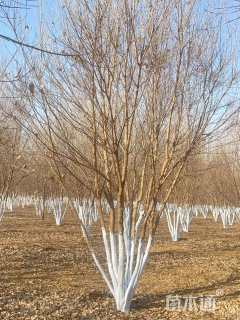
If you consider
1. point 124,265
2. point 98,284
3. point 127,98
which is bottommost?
point 98,284

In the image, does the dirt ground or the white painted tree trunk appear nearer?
the dirt ground

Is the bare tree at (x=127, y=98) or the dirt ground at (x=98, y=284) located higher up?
the bare tree at (x=127, y=98)

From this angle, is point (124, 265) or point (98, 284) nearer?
point (124, 265)

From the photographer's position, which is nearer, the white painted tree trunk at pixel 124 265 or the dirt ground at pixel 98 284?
the dirt ground at pixel 98 284

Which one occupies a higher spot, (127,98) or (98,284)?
(127,98)

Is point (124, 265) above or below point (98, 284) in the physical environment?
above

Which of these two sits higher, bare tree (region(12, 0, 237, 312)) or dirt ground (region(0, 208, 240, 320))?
bare tree (region(12, 0, 237, 312))

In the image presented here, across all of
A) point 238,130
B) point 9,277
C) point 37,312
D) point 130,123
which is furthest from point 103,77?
point 238,130

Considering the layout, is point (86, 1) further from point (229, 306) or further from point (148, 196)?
point (229, 306)

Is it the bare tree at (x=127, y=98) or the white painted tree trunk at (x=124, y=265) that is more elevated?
the bare tree at (x=127, y=98)

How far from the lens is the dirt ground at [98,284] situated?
532cm

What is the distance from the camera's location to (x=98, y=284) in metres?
7.16

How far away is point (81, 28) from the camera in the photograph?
5.22m

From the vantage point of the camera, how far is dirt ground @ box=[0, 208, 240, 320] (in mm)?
5316
